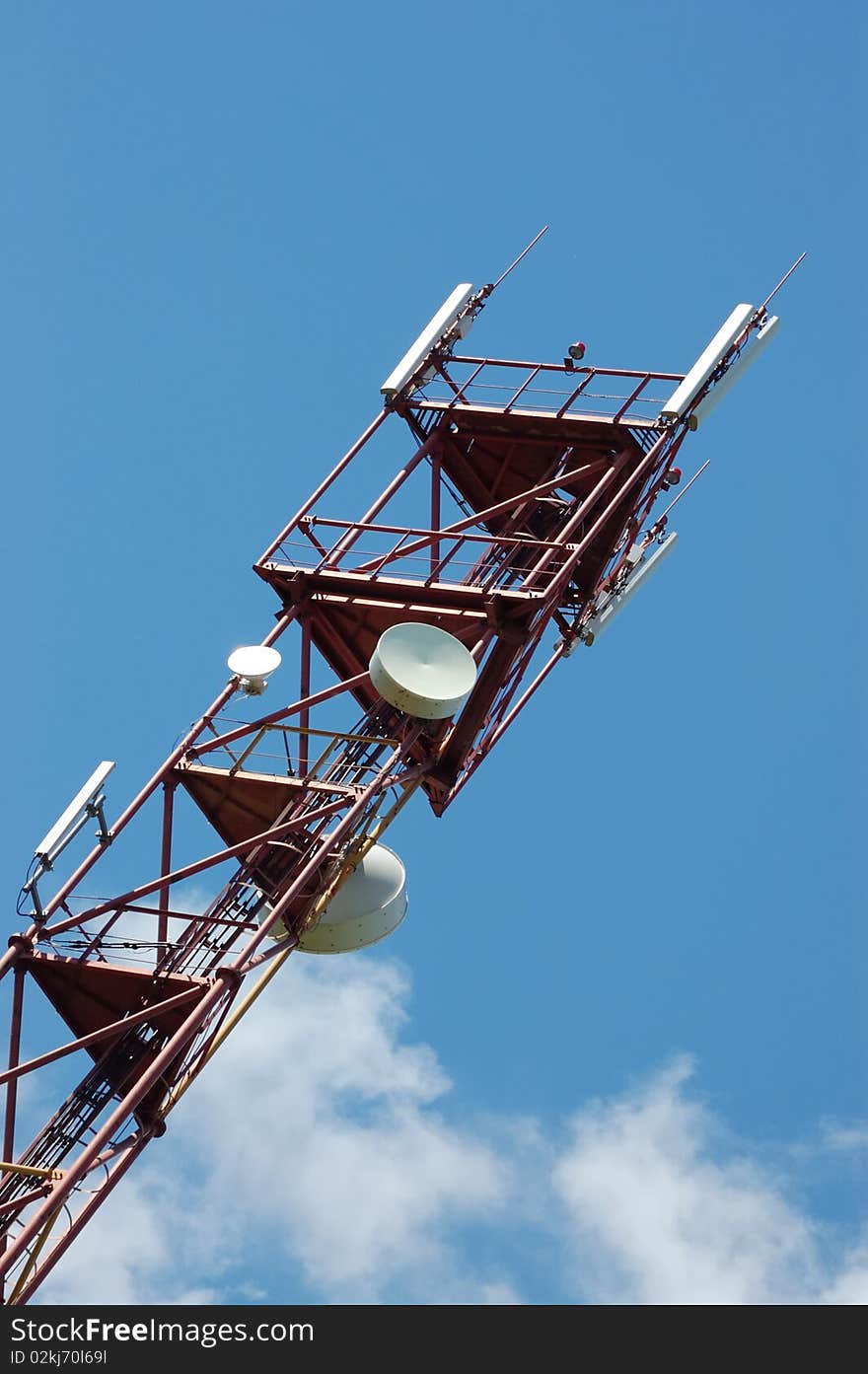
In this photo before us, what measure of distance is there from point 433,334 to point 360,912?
17.4 m

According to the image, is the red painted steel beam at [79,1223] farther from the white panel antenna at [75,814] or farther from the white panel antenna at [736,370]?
the white panel antenna at [736,370]

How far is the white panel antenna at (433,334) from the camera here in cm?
7225

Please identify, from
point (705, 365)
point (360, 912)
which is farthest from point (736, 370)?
point (360, 912)

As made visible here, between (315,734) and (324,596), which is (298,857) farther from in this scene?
(324,596)

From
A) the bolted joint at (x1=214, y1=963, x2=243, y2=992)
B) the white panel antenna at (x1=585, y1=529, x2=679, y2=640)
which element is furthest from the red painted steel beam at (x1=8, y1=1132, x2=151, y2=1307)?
the white panel antenna at (x1=585, y1=529, x2=679, y2=640)

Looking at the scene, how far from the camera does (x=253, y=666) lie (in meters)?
64.8

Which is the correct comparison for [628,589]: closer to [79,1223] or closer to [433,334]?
[433,334]

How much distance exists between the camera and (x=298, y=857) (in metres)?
62.9

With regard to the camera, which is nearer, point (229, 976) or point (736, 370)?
point (229, 976)

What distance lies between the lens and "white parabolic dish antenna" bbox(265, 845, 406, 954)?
64.0m

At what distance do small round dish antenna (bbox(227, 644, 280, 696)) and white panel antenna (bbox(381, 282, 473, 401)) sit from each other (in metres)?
10.1

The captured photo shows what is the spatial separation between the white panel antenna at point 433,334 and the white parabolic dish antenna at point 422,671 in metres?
10.4
